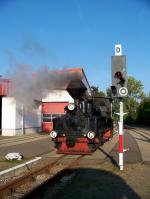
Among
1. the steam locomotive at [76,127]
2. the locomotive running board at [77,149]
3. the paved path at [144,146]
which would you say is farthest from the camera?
the locomotive running board at [77,149]

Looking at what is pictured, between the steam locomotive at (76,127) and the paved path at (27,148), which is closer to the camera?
the steam locomotive at (76,127)

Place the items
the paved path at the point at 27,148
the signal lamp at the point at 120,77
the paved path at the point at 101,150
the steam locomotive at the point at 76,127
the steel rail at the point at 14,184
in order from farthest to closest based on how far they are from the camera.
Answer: the paved path at the point at 27,148
the steam locomotive at the point at 76,127
the paved path at the point at 101,150
the signal lamp at the point at 120,77
the steel rail at the point at 14,184

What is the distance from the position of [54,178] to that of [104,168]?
113 inches

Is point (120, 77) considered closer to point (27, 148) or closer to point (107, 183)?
point (107, 183)

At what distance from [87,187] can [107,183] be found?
0.78 m

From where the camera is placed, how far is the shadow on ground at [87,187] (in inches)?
321

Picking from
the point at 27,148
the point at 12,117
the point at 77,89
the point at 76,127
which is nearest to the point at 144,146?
the point at 27,148

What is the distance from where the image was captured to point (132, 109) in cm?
11200

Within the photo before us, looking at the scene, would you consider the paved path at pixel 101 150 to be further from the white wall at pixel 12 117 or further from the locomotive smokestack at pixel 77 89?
the white wall at pixel 12 117

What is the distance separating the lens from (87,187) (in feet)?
30.1

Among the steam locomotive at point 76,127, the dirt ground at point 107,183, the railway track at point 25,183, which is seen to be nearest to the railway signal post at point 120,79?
the dirt ground at point 107,183

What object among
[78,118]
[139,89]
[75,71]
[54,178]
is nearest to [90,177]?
[54,178]

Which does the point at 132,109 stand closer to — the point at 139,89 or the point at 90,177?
the point at 139,89

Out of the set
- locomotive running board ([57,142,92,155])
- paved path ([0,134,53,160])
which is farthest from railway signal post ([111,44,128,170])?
paved path ([0,134,53,160])
